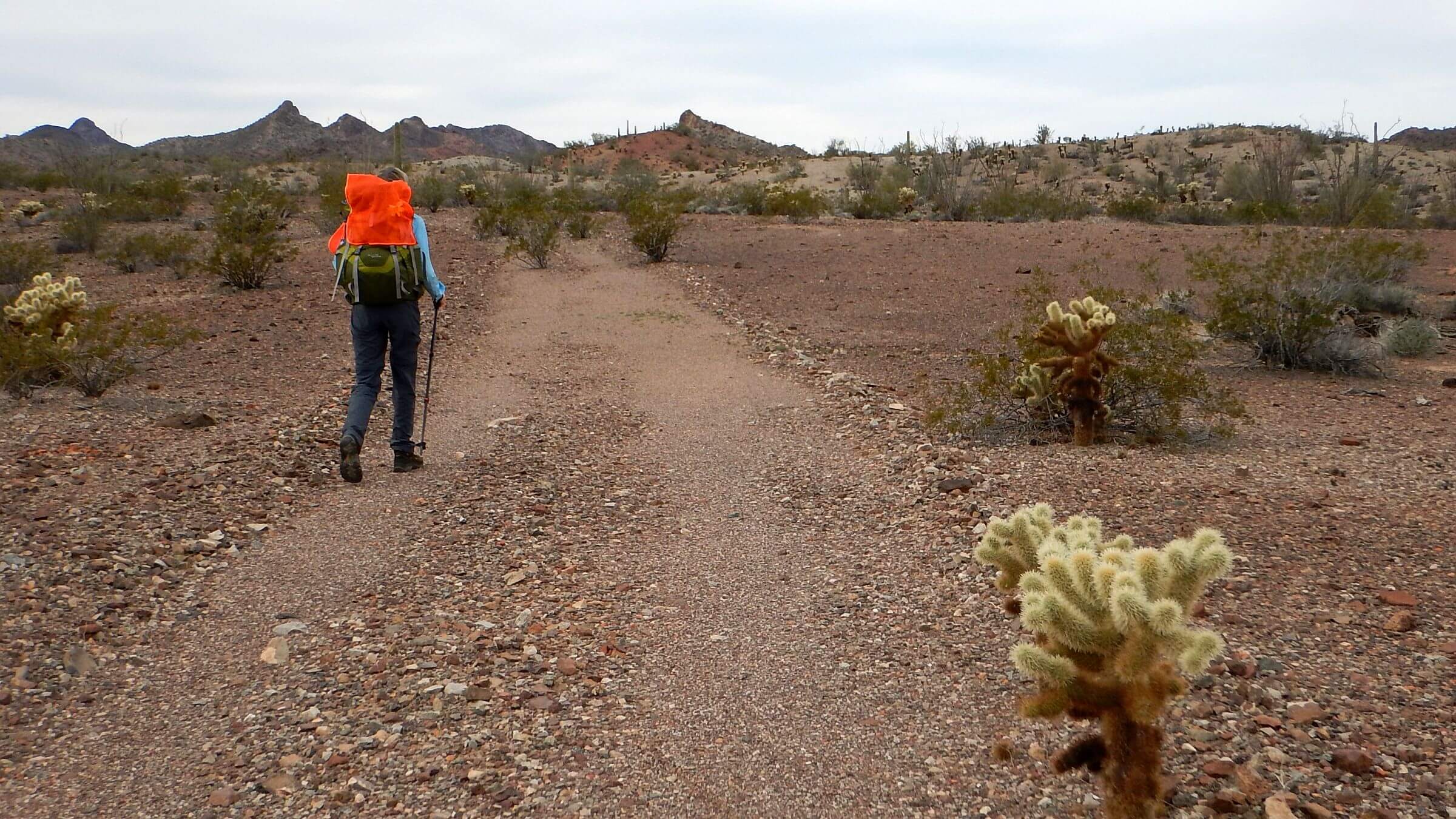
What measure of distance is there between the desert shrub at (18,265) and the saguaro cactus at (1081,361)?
14599 millimetres

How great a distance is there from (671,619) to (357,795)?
160 centimetres

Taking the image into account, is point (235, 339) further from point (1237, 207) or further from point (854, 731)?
point (1237, 207)

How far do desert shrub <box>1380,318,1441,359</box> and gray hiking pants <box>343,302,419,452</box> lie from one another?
9.55m

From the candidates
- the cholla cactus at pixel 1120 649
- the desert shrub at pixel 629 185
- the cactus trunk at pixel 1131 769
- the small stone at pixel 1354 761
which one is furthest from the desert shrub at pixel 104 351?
the desert shrub at pixel 629 185

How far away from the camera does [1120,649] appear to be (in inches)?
116

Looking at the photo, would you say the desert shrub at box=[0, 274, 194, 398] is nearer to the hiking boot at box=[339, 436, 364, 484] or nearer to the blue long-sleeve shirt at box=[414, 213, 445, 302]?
the hiking boot at box=[339, 436, 364, 484]

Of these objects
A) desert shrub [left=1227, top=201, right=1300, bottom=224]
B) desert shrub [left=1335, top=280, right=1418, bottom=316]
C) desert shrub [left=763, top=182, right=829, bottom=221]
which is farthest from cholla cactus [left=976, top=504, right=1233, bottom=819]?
desert shrub [left=763, top=182, right=829, bottom=221]

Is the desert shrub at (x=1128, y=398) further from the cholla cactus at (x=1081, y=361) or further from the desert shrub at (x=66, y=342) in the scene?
the desert shrub at (x=66, y=342)

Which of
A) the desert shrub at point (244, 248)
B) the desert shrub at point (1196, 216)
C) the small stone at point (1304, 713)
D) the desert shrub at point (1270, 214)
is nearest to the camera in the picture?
the small stone at point (1304, 713)

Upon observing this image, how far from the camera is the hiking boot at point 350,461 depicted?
641 cm

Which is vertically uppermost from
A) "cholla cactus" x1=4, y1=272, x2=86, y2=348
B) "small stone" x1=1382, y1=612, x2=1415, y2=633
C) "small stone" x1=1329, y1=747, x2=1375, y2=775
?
"cholla cactus" x1=4, y1=272, x2=86, y2=348

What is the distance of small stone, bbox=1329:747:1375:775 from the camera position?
3074mm

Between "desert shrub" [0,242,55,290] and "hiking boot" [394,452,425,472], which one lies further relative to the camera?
"desert shrub" [0,242,55,290]

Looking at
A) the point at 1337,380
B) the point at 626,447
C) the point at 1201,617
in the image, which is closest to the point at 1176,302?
the point at 1337,380
